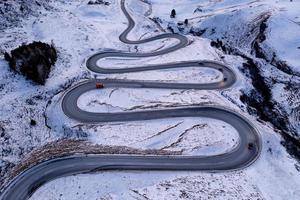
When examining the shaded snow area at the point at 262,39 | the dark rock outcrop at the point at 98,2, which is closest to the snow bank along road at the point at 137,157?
the shaded snow area at the point at 262,39

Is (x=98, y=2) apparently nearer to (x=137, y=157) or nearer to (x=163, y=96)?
(x=163, y=96)

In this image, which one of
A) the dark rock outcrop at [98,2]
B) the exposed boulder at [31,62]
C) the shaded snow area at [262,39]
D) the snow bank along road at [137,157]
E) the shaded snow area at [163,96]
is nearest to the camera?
the shaded snow area at [163,96]

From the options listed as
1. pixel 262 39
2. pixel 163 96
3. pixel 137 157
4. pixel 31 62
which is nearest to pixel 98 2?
pixel 31 62

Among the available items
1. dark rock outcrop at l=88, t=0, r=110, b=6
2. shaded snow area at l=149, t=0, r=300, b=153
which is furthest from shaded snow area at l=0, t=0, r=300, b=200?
dark rock outcrop at l=88, t=0, r=110, b=6

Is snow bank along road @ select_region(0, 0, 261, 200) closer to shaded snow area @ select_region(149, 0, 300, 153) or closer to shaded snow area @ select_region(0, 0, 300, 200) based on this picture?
shaded snow area @ select_region(0, 0, 300, 200)

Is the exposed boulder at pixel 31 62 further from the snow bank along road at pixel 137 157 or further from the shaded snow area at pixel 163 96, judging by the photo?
the snow bank along road at pixel 137 157

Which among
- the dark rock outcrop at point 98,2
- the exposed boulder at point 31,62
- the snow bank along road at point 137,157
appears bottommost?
the snow bank along road at point 137,157

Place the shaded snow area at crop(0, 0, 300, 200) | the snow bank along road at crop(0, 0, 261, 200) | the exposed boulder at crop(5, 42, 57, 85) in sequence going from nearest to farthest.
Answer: the shaded snow area at crop(0, 0, 300, 200) → the snow bank along road at crop(0, 0, 261, 200) → the exposed boulder at crop(5, 42, 57, 85)
